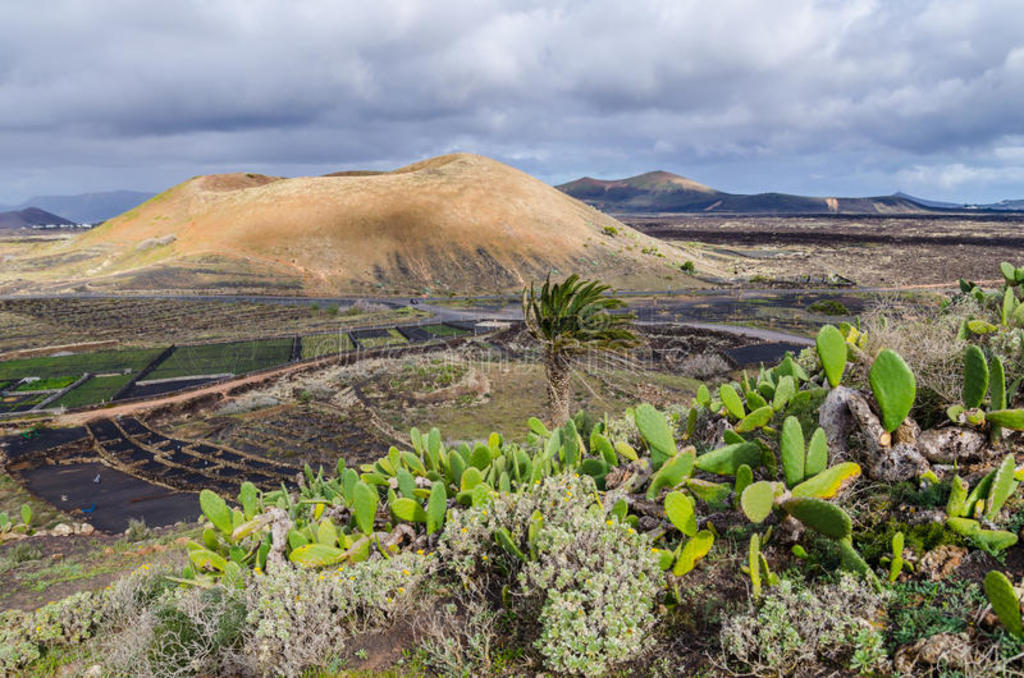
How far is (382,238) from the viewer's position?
2739 inches

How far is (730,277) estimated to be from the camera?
75312 mm

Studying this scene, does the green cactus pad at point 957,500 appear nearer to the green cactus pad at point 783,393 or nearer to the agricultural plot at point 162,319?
the green cactus pad at point 783,393

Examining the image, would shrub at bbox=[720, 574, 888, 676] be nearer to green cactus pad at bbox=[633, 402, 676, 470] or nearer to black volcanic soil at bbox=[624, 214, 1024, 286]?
green cactus pad at bbox=[633, 402, 676, 470]

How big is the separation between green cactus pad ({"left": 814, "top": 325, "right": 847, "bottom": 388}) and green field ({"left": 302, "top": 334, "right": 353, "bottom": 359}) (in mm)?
32143

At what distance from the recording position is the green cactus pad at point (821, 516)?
351cm

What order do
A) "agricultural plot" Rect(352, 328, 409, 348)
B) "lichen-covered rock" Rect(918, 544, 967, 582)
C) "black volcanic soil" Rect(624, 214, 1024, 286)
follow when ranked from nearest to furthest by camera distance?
"lichen-covered rock" Rect(918, 544, 967, 582) < "agricultural plot" Rect(352, 328, 409, 348) < "black volcanic soil" Rect(624, 214, 1024, 286)

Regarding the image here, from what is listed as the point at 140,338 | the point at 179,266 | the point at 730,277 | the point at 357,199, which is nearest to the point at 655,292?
the point at 730,277

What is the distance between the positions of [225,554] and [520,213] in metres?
73.8

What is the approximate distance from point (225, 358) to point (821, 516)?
3621 cm

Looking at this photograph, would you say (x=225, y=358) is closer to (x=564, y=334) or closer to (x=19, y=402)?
(x=19, y=402)

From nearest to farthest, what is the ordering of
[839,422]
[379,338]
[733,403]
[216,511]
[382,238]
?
1. [839,422]
2. [733,403]
3. [216,511]
4. [379,338]
5. [382,238]

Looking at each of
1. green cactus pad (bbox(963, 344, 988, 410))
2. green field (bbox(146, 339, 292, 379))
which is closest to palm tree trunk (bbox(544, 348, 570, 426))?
green cactus pad (bbox(963, 344, 988, 410))

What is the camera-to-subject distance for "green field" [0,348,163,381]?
31188 millimetres

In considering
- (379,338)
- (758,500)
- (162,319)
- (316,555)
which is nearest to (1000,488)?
(758,500)
